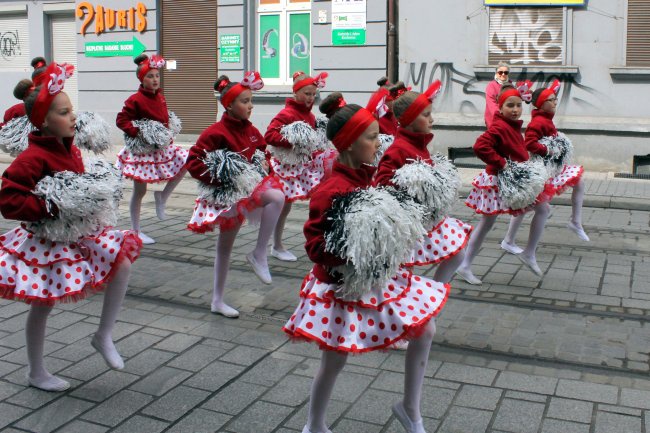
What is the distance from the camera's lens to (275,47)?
1705cm

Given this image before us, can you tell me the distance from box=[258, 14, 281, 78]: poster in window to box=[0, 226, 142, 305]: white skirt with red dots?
1286 centimetres

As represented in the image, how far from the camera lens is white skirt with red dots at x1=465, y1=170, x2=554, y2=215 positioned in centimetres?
696

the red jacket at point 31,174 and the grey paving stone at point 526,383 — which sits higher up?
the red jacket at point 31,174

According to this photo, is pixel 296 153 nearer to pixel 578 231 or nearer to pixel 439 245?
pixel 439 245

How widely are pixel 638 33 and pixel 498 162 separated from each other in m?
8.71

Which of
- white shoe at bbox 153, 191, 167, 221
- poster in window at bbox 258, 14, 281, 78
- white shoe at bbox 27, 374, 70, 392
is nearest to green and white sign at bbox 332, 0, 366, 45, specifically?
poster in window at bbox 258, 14, 281, 78

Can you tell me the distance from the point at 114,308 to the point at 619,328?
11.6 ft

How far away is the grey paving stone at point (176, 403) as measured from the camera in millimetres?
4344

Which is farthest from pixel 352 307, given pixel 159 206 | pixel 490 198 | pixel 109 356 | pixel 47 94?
pixel 159 206

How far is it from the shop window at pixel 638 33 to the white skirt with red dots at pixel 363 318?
1182 cm

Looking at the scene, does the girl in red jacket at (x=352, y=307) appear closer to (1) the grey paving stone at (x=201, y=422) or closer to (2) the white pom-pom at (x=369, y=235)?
(2) the white pom-pom at (x=369, y=235)

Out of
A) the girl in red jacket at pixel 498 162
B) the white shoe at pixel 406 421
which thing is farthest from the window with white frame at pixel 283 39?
the white shoe at pixel 406 421

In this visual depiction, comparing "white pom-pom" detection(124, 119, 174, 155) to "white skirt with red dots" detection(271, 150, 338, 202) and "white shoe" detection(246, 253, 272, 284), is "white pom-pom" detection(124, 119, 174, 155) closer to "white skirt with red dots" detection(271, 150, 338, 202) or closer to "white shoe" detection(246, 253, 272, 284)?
"white skirt with red dots" detection(271, 150, 338, 202)

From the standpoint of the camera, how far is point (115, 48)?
18703mm
